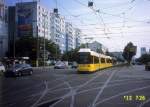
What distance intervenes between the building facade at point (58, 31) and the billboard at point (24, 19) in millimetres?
13335

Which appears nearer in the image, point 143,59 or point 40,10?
point 40,10

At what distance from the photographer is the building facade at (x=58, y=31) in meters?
127

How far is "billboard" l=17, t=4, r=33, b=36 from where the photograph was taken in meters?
105

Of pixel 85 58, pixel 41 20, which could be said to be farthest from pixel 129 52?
pixel 85 58

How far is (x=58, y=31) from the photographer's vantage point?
446 feet

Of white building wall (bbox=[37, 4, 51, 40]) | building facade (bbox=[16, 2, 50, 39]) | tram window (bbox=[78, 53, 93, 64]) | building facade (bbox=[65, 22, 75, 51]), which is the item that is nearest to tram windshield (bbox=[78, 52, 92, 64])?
tram window (bbox=[78, 53, 93, 64])

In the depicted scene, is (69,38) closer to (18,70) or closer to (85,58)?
(85,58)

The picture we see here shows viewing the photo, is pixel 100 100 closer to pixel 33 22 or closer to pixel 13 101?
pixel 13 101

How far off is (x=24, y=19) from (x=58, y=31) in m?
29.8

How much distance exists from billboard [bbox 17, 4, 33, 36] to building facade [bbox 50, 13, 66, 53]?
13335mm

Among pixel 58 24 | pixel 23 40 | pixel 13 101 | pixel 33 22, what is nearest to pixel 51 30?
pixel 58 24

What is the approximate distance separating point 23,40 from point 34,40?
356cm

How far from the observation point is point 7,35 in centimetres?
10412

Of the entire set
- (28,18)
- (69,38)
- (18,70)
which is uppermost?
(28,18)
